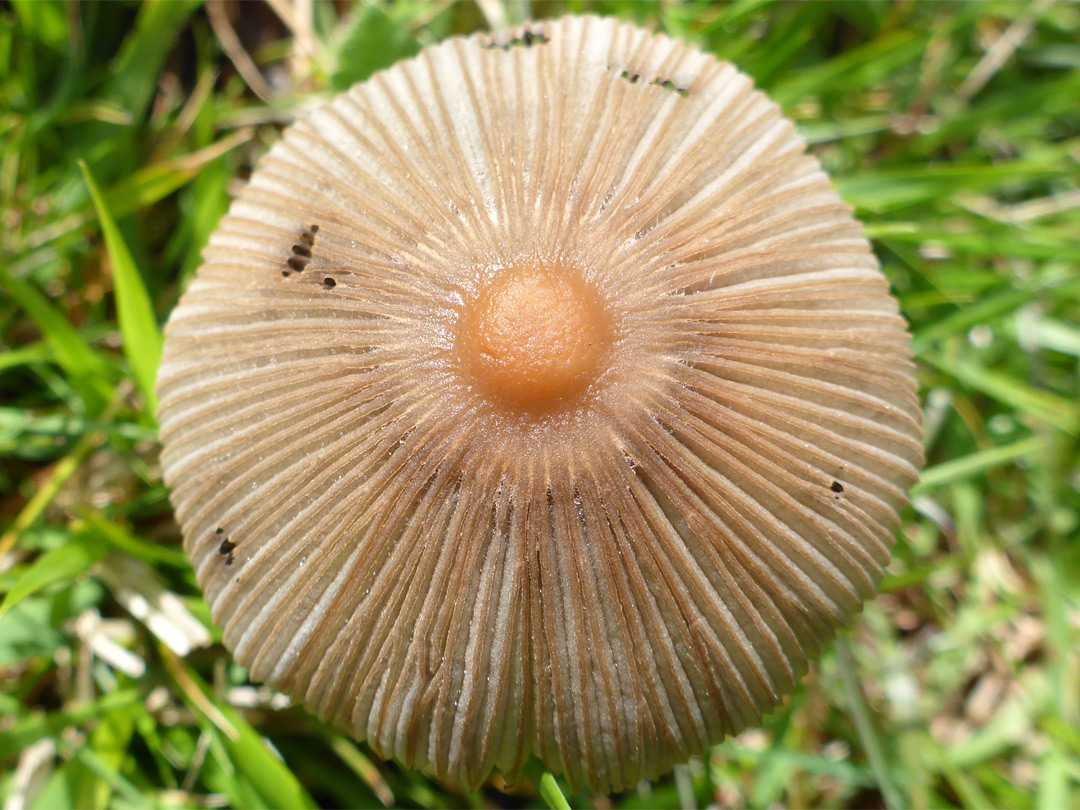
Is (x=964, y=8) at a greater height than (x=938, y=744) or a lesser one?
greater

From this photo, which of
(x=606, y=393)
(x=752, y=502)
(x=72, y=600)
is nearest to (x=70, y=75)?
(x=72, y=600)

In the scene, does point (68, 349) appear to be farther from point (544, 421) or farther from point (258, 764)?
point (544, 421)

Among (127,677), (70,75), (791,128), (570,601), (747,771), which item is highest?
(70,75)

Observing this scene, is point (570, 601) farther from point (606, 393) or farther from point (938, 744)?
point (938, 744)

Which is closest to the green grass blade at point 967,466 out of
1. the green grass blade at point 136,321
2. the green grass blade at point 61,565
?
the green grass blade at point 136,321

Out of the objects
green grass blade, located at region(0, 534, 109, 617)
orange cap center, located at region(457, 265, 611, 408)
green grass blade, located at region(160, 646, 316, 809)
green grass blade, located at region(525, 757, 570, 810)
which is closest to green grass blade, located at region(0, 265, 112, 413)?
green grass blade, located at region(0, 534, 109, 617)

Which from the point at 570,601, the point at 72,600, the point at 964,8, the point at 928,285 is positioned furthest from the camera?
the point at 964,8

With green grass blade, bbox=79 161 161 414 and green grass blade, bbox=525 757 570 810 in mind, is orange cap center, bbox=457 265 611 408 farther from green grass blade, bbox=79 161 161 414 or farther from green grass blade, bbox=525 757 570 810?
green grass blade, bbox=79 161 161 414
